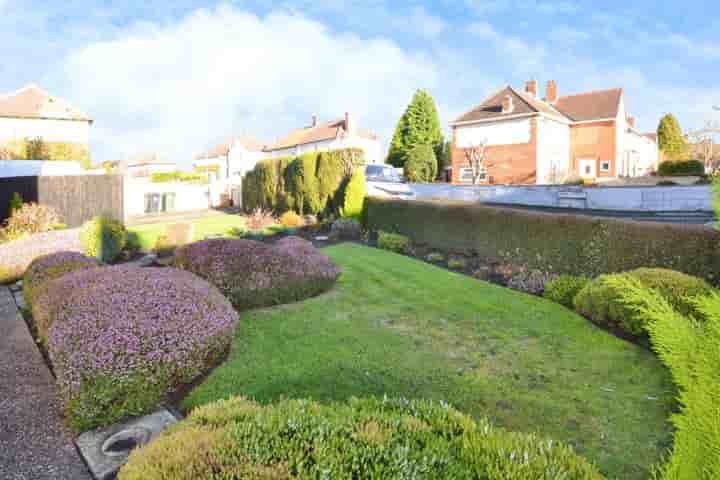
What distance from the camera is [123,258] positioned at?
11727 millimetres

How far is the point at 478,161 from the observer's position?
32.4 meters

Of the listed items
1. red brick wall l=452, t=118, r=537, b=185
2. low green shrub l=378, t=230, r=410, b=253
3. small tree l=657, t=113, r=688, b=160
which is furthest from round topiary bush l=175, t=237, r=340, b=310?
small tree l=657, t=113, r=688, b=160

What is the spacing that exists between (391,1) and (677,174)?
27.8 m

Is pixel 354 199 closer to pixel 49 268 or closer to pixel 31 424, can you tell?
pixel 49 268

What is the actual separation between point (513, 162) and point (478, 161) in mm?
2417

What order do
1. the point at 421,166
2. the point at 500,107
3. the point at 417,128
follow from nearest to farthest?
the point at 500,107 → the point at 421,166 → the point at 417,128

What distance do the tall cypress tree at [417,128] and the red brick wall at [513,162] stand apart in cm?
809

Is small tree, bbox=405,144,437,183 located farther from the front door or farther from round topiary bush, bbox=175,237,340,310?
round topiary bush, bbox=175,237,340,310

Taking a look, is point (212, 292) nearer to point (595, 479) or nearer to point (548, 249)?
point (595, 479)

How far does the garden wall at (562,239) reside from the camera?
659 cm

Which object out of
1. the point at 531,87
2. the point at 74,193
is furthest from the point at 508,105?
the point at 74,193

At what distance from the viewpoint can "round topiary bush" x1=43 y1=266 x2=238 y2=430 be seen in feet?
11.6

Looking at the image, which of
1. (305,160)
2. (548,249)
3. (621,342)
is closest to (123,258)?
(305,160)

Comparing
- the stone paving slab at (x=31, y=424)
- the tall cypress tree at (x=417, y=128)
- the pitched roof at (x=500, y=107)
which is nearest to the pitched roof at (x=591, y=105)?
the pitched roof at (x=500, y=107)
